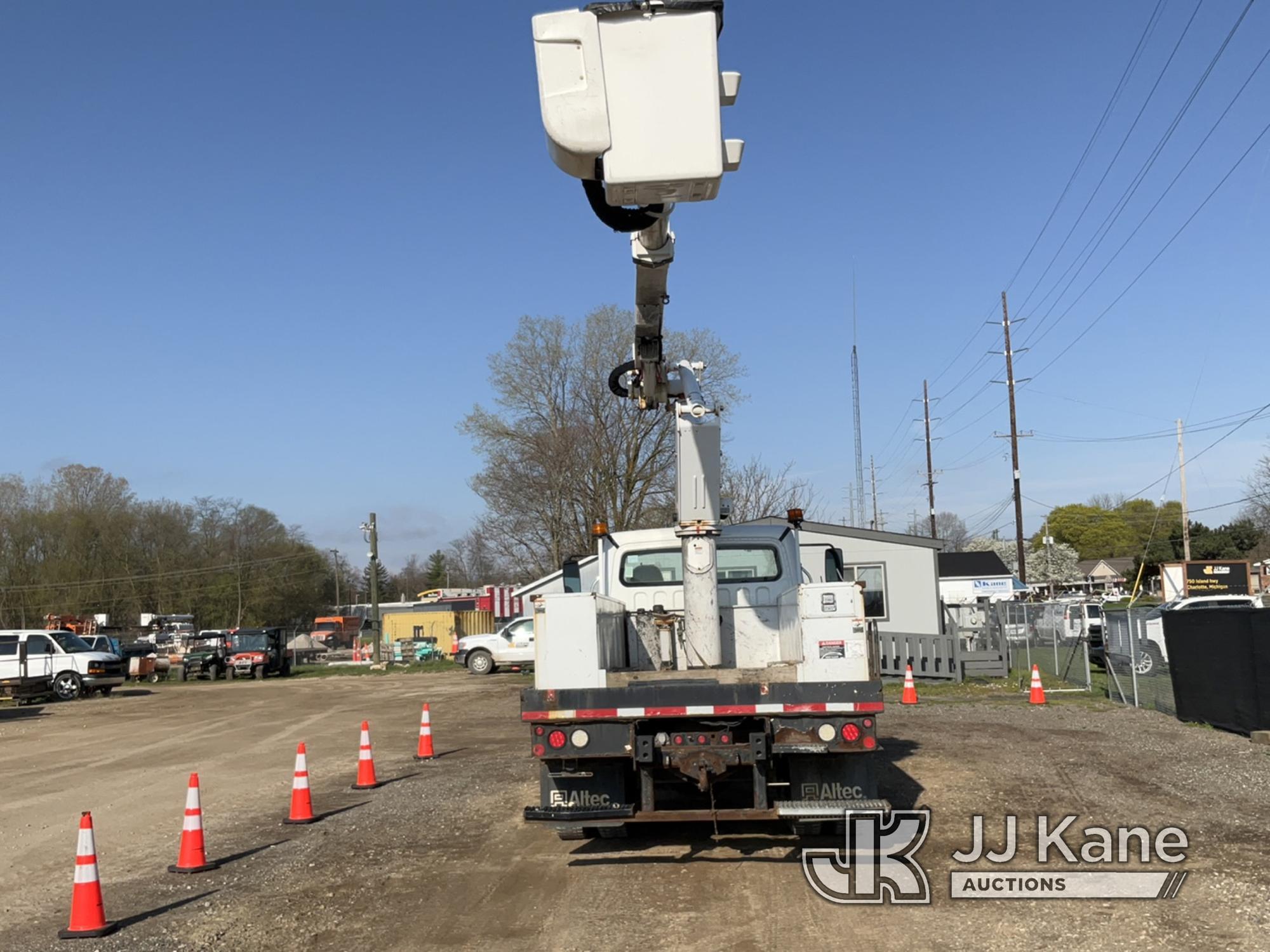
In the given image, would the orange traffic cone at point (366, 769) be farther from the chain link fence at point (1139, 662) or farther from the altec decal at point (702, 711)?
the chain link fence at point (1139, 662)

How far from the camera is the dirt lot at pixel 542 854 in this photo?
6254mm

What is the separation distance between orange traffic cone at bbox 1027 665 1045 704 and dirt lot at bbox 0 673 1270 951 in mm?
2451

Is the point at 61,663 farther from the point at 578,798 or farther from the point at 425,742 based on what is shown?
the point at 578,798

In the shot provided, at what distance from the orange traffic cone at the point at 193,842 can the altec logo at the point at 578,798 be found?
2727mm

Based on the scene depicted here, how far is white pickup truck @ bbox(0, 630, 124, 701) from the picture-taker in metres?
30.7

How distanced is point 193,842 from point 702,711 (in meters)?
4.11

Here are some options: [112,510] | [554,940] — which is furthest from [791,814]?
[112,510]

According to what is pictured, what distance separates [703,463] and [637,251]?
79.1 inches

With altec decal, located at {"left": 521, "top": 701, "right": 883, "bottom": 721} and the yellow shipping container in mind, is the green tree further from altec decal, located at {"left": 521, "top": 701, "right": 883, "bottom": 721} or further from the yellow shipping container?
altec decal, located at {"left": 521, "top": 701, "right": 883, "bottom": 721}

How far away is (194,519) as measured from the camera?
80.7m

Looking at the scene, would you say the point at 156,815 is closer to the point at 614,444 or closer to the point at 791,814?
the point at 791,814

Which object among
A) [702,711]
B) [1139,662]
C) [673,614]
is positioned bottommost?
[1139,662]

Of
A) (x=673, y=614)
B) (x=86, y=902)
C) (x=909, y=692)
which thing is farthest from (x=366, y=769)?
(x=909, y=692)

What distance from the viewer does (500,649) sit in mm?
33938
